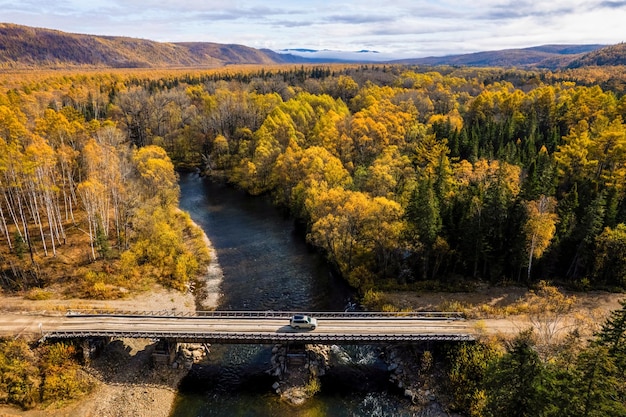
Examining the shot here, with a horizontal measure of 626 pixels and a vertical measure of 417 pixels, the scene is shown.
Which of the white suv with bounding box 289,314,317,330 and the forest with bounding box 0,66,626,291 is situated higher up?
the forest with bounding box 0,66,626,291

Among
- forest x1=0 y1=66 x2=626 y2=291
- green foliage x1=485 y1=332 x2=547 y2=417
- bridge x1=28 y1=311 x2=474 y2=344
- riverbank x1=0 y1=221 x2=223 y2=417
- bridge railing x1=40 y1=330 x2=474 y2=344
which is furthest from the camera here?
forest x1=0 y1=66 x2=626 y2=291

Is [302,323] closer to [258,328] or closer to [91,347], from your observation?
[258,328]

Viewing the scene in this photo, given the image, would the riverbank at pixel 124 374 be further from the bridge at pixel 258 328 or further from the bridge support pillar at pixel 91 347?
the bridge at pixel 258 328

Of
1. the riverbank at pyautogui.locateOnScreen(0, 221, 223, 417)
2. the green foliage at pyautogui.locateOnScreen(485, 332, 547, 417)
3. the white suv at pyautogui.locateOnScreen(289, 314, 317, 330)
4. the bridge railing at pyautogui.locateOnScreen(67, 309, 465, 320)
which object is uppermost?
the green foliage at pyautogui.locateOnScreen(485, 332, 547, 417)

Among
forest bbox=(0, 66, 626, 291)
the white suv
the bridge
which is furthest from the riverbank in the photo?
the white suv

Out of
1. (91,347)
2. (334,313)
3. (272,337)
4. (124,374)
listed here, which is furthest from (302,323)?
(91,347)

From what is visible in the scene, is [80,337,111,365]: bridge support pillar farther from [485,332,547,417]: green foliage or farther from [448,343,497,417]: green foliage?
[485,332,547,417]: green foliage

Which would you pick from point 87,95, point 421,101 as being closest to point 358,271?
point 421,101

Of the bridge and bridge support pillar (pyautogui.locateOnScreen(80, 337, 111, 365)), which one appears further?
bridge support pillar (pyautogui.locateOnScreen(80, 337, 111, 365))
